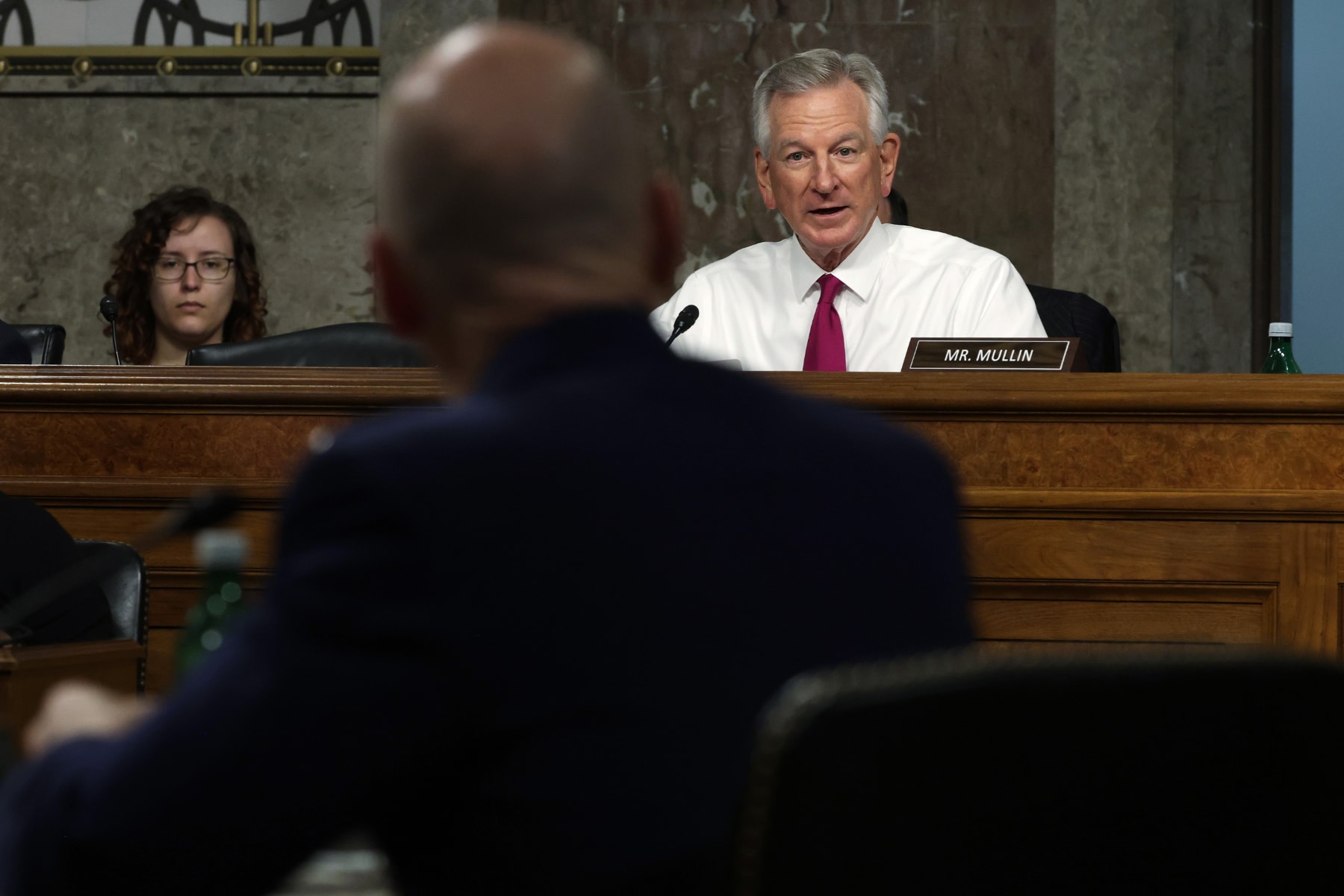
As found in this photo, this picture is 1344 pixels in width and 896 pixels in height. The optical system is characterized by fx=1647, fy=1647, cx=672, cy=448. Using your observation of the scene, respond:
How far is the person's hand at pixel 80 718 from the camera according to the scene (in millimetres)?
772

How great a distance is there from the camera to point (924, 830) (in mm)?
A: 646

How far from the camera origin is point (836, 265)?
12.4 feet

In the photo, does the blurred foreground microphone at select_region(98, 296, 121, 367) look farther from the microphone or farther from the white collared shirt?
the microphone

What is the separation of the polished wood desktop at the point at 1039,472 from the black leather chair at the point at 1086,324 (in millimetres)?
1028

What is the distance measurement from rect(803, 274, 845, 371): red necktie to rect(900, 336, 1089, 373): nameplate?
2.13ft

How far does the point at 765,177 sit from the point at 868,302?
43 cm

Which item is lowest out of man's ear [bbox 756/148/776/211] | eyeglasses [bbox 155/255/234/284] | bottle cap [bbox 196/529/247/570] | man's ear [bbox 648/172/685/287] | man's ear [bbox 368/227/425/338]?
bottle cap [bbox 196/529/247/570]

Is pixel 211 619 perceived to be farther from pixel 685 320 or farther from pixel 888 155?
pixel 888 155

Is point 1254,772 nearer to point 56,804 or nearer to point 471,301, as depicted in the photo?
point 471,301

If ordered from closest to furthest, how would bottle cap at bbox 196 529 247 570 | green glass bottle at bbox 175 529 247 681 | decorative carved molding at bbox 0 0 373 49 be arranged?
bottle cap at bbox 196 529 247 570
green glass bottle at bbox 175 529 247 681
decorative carved molding at bbox 0 0 373 49

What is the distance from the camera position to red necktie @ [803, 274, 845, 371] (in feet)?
11.3

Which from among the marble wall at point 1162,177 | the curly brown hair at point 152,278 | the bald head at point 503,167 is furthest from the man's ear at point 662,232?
the marble wall at point 1162,177

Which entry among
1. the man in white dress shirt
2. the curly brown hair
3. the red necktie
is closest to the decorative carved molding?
the curly brown hair

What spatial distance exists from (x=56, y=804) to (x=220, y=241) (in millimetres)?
3433
